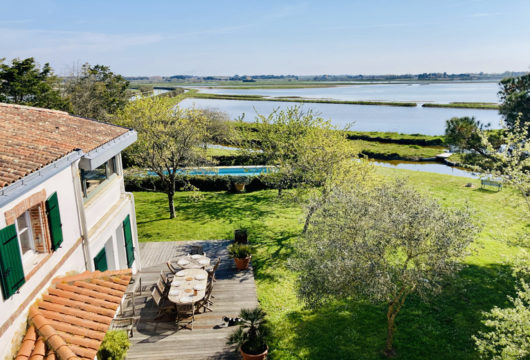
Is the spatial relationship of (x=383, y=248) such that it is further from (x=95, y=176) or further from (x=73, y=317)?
(x=95, y=176)

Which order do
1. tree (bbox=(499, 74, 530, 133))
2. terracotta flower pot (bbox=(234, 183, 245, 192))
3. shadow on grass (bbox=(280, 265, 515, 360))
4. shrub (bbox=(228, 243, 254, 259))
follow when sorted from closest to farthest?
shadow on grass (bbox=(280, 265, 515, 360)) → shrub (bbox=(228, 243, 254, 259)) → tree (bbox=(499, 74, 530, 133)) → terracotta flower pot (bbox=(234, 183, 245, 192))

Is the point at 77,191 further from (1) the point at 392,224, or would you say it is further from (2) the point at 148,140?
(2) the point at 148,140

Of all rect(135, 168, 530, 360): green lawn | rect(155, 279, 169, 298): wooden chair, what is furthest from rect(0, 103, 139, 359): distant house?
rect(135, 168, 530, 360): green lawn

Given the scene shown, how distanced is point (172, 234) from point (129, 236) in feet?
17.9

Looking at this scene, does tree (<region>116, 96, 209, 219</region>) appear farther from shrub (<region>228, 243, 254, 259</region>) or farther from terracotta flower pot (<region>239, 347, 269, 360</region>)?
terracotta flower pot (<region>239, 347, 269, 360</region>)

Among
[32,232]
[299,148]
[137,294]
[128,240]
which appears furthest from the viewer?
[299,148]

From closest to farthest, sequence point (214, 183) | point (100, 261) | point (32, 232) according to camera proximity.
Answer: point (32, 232) → point (100, 261) → point (214, 183)

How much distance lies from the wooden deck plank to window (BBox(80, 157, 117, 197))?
14.3ft

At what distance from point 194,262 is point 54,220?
293 inches

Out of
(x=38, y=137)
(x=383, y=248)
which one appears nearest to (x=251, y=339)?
(x=383, y=248)

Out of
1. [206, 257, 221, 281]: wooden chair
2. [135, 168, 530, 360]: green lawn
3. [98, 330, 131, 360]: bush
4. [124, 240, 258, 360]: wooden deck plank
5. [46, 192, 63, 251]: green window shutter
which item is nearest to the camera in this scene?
[46, 192, 63, 251]: green window shutter

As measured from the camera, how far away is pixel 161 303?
11883 millimetres

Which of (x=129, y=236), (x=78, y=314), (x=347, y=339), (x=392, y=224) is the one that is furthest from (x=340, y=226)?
(x=129, y=236)

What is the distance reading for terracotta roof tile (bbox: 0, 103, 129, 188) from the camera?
251 inches
